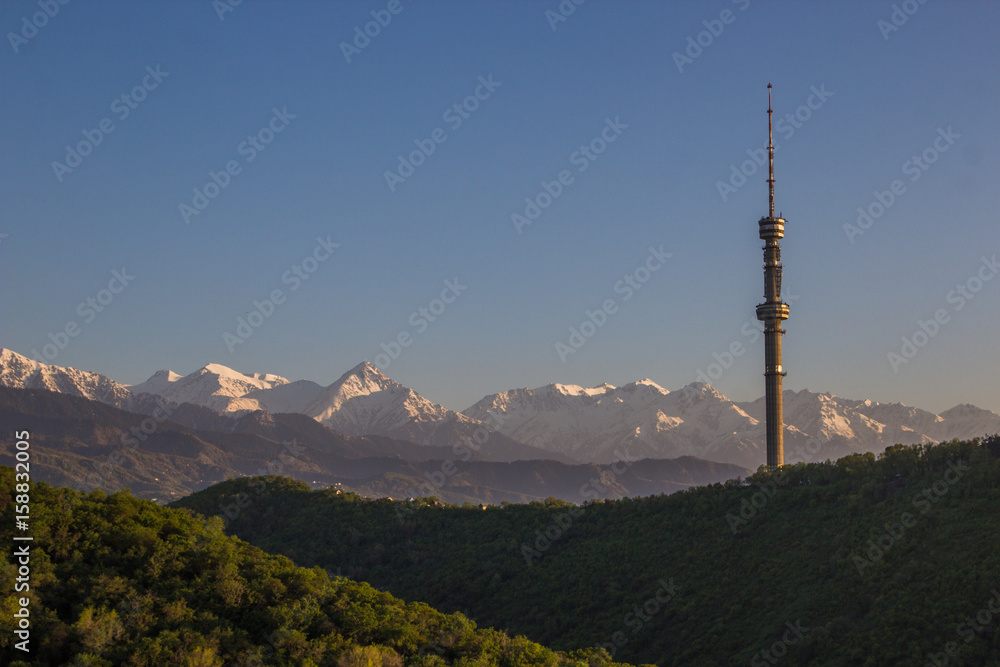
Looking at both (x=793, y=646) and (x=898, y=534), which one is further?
(x=898, y=534)

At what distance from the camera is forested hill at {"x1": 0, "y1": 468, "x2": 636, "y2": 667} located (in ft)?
129

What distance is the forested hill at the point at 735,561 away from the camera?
7362 cm

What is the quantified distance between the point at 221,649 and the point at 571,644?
54851 mm

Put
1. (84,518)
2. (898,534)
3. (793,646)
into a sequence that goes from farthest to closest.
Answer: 1. (898,534)
2. (793,646)
3. (84,518)

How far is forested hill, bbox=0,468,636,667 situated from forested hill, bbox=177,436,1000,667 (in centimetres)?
3364

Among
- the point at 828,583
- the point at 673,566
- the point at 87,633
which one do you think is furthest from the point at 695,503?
the point at 87,633

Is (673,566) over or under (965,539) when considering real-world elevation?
under

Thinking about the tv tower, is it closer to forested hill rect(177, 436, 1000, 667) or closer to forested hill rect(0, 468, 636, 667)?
forested hill rect(177, 436, 1000, 667)

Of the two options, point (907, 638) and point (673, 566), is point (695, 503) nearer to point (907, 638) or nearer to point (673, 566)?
point (673, 566)

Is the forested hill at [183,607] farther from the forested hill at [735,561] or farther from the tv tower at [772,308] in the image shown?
the tv tower at [772,308]

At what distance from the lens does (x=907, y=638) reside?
68750 millimetres

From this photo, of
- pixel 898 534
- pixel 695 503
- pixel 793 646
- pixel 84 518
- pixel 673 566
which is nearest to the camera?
pixel 84 518

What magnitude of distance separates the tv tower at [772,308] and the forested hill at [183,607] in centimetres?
12470

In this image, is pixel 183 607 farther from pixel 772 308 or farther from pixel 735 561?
pixel 772 308
